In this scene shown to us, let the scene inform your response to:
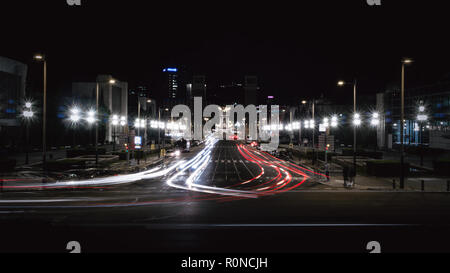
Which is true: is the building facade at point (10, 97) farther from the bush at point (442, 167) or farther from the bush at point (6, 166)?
the bush at point (442, 167)

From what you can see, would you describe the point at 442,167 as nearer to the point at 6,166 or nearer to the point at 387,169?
the point at 387,169

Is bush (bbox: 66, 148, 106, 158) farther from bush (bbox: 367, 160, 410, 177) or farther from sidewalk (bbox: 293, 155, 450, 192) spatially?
bush (bbox: 367, 160, 410, 177)

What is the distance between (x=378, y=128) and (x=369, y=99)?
758 inches

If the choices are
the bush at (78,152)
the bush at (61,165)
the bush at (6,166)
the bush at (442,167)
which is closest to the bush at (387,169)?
the bush at (442,167)

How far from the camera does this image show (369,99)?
9050cm

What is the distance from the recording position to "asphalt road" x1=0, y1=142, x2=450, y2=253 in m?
10.7

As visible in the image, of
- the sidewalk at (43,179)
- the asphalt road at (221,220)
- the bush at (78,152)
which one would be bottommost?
the asphalt road at (221,220)

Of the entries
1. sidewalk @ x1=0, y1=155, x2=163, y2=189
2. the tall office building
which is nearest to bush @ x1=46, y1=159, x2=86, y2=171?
sidewalk @ x1=0, y1=155, x2=163, y2=189

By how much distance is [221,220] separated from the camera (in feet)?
45.0

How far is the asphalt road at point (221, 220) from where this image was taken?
10.7m

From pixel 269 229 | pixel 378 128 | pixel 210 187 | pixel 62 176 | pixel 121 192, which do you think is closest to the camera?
pixel 269 229

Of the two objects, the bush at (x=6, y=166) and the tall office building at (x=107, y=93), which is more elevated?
the tall office building at (x=107, y=93)
